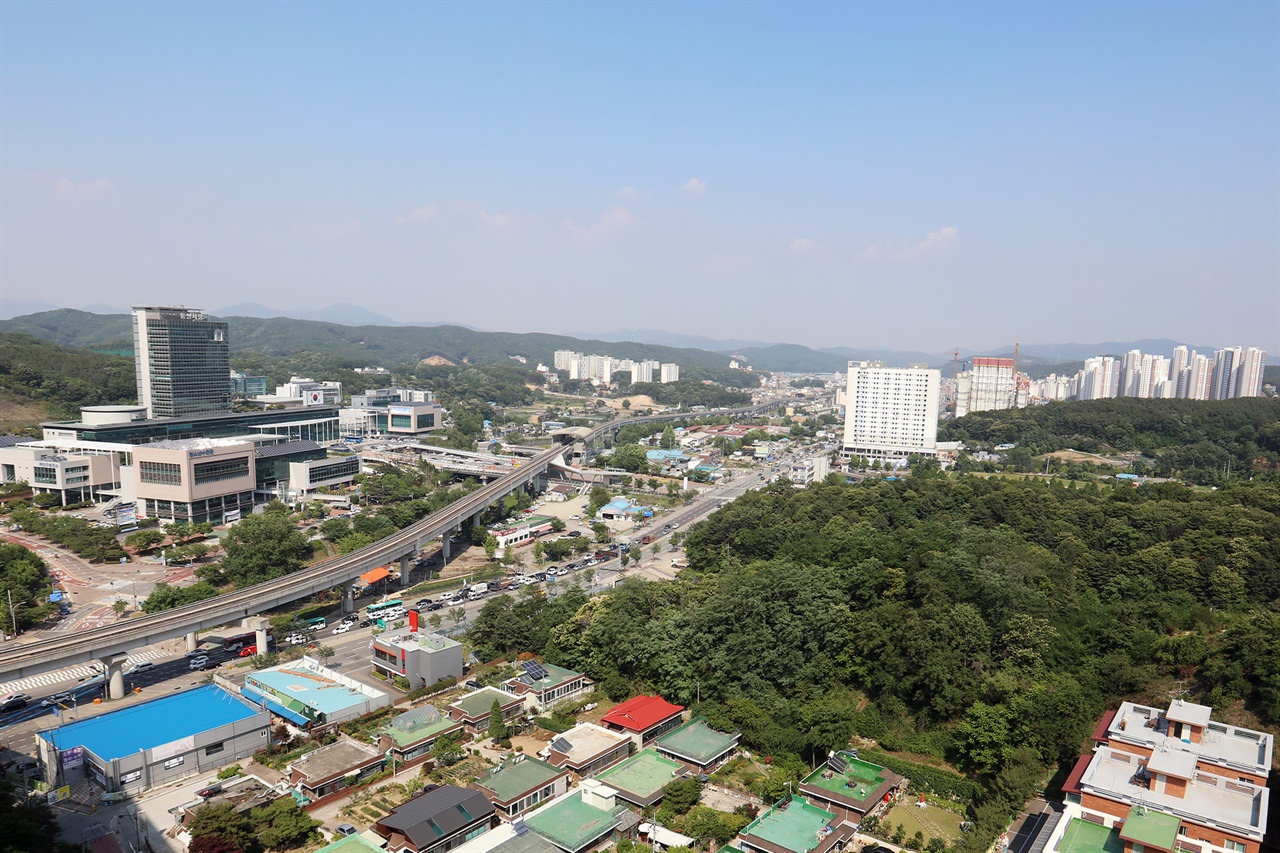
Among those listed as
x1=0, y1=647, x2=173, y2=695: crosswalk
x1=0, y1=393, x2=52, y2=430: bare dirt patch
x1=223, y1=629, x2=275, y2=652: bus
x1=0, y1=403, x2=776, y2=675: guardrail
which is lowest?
x1=0, y1=647, x2=173, y2=695: crosswalk

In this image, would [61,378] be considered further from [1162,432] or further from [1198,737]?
[1162,432]

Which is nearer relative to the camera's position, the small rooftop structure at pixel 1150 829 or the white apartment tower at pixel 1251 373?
the small rooftop structure at pixel 1150 829

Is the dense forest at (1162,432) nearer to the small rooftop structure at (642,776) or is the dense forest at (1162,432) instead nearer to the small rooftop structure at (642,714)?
the small rooftop structure at (642,714)

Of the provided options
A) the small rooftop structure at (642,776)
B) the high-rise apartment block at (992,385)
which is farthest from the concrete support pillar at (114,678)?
the high-rise apartment block at (992,385)

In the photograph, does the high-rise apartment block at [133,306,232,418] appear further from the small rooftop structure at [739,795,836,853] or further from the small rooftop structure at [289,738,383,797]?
the small rooftop structure at [739,795,836,853]

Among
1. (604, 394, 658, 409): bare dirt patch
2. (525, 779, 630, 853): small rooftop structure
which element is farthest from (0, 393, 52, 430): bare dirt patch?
(604, 394, 658, 409): bare dirt patch

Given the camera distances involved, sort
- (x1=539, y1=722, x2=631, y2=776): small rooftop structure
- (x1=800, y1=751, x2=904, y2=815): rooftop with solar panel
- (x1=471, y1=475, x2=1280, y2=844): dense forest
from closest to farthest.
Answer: (x1=800, y1=751, x2=904, y2=815): rooftop with solar panel < (x1=539, y1=722, x2=631, y2=776): small rooftop structure < (x1=471, y1=475, x2=1280, y2=844): dense forest

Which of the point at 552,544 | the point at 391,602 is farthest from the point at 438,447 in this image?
the point at 391,602
